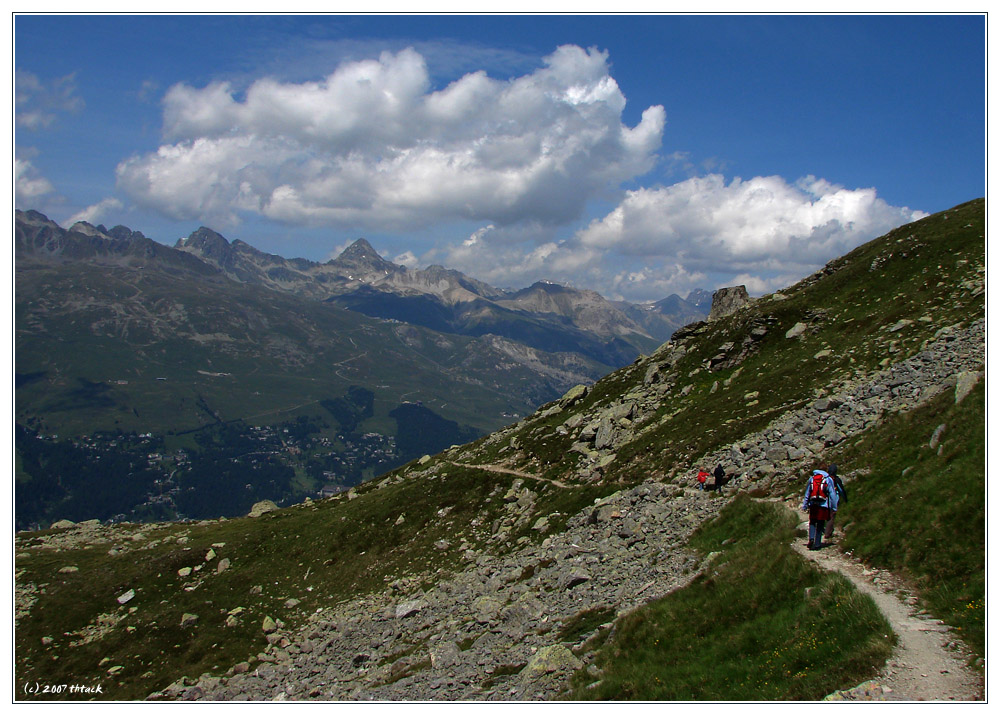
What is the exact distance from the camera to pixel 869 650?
14602 mm

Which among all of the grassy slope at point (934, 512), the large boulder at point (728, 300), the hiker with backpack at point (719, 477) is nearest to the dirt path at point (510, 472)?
the hiker with backpack at point (719, 477)

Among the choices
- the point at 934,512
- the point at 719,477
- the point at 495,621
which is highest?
the point at 934,512

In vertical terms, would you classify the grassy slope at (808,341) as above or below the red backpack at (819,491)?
above

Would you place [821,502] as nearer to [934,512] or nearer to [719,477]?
[934,512]

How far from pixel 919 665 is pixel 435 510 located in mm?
51273

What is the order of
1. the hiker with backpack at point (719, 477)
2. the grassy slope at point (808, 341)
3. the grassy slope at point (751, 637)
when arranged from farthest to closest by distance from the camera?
the grassy slope at point (808, 341) < the hiker with backpack at point (719, 477) < the grassy slope at point (751, 637)

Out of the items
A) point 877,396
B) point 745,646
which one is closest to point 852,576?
point 745,646

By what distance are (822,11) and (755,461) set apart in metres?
27.2

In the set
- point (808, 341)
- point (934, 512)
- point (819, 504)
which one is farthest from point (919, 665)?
point (808, 341)

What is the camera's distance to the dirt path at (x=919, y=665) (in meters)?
13.3

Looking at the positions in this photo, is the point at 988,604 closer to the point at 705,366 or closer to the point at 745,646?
the point at 745,646

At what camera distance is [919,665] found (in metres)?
14.0

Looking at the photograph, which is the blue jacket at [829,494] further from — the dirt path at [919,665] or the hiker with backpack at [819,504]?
the dirt path at [919,665]

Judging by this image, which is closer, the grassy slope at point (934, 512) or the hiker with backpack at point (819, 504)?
the grassy slope at point (934, 512)
